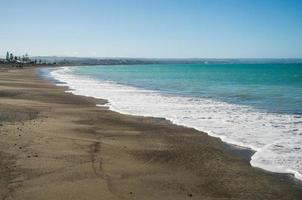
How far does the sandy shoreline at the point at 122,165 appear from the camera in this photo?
8.04m

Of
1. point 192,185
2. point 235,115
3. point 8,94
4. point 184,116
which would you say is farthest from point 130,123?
point 8,94

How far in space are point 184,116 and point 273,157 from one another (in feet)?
26.3

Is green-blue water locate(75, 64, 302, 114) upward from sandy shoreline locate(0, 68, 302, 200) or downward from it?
upward

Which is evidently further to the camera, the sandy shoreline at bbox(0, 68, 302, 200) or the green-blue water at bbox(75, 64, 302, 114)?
the green-blue water at bbox(75, 64, 302, 114)

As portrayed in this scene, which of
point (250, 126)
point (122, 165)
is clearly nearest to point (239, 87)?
point (250, 126)

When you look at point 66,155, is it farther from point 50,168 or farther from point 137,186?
point 137,186

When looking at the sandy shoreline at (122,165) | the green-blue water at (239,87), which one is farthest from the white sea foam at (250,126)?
the green-blue water at (239,87)

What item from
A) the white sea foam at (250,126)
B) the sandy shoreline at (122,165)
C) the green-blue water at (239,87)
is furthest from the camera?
the green-blue water at (239,87)

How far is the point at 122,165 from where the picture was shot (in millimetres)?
9938

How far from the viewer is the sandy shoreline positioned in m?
8.04

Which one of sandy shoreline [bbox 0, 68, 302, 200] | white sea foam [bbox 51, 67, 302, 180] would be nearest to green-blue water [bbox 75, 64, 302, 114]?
white sea foam [bbox 51, 67, 302, 180]

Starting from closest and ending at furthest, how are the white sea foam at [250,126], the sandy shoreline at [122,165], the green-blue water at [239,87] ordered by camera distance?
the sandy shoreline at [122,165] < the white sea foam at [250,126] < the green-blue water at [239,87]

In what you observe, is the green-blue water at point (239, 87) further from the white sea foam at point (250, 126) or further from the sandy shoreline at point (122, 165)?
the sandy shoreline at point (122, 165)

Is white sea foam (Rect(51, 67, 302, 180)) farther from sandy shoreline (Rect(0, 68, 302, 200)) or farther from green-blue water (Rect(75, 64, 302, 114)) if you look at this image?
green-blue water (Rect(75, 64, 302, 114))
